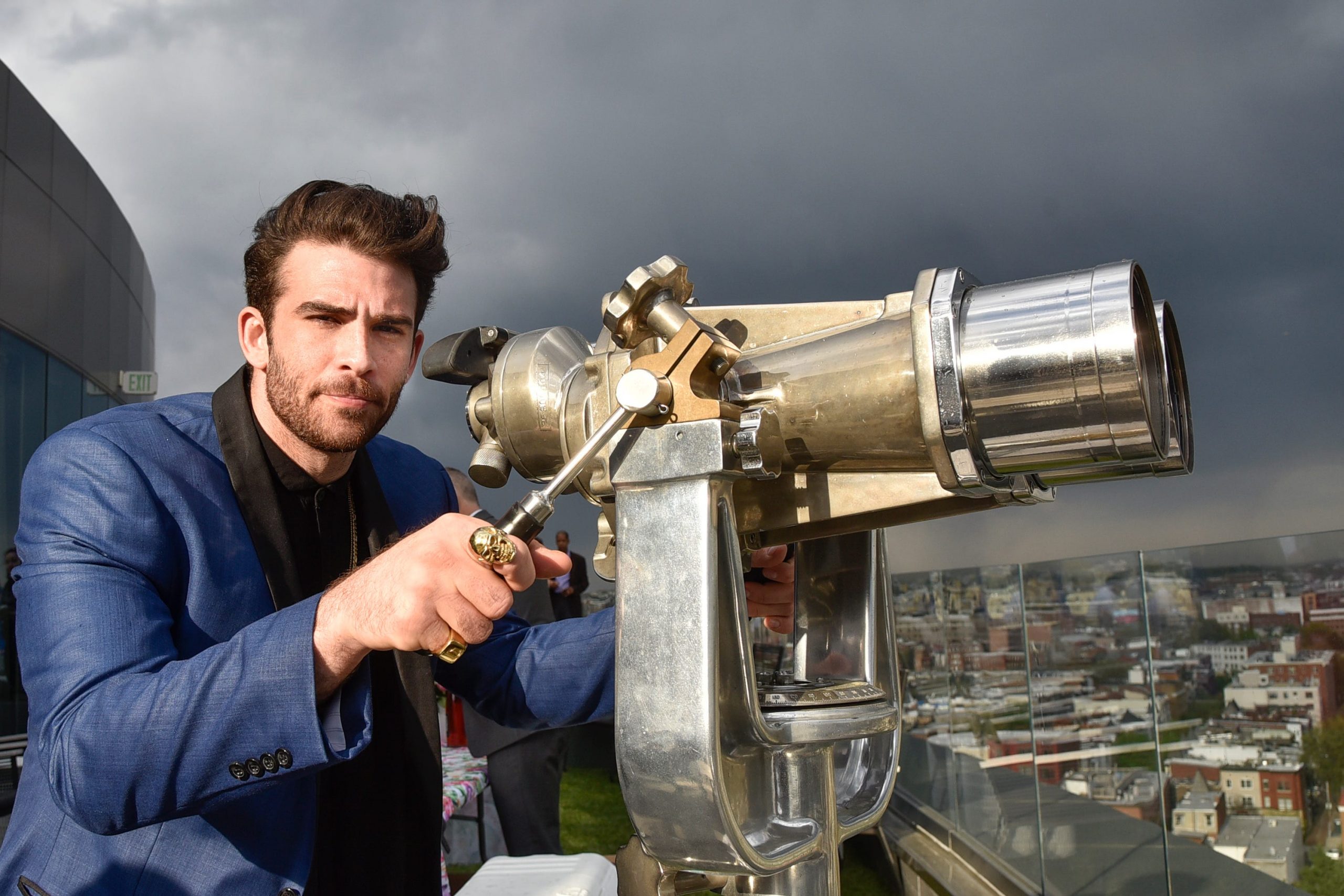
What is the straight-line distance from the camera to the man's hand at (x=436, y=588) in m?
1.11

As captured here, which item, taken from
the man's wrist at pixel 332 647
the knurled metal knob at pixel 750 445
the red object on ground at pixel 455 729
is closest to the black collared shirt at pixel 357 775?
the man's wrist at pixel 332 647

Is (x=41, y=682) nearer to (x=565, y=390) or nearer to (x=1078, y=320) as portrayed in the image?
(x=565, y=390)

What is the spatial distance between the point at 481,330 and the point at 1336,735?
8.97 feet

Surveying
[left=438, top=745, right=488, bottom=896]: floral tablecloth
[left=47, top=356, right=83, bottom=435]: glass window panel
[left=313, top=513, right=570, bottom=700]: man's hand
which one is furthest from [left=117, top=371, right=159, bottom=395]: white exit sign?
[left=313, top=513, right=570, bottom=700]: man's hand

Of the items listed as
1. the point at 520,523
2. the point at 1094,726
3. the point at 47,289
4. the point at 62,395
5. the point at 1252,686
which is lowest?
the point at 1094,726

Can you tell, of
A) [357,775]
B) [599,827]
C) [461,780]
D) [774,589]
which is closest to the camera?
[774,589]

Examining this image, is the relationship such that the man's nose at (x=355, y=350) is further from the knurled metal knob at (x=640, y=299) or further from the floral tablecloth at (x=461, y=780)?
the floral tablecloth at (x=461, y=780)

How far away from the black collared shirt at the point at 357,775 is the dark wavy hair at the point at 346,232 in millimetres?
323

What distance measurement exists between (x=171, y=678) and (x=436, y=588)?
1.39ft

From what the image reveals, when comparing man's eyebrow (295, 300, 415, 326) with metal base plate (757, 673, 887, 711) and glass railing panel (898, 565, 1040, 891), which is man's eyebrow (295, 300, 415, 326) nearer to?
metal base plate (757, 673, 887, 711)

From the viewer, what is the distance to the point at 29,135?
970 cm

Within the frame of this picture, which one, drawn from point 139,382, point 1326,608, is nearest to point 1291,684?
point 1326,608

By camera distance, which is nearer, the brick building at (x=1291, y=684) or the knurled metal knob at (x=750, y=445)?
the knurled metal knob at (x=750, y=445)

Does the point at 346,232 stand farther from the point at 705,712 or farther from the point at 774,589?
the point at 705,712
